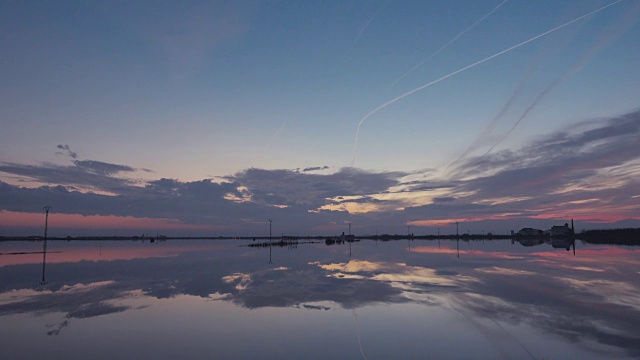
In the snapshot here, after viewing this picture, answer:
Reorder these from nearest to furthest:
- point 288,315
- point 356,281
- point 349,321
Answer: point 349,321
point 288,315
point 356,281

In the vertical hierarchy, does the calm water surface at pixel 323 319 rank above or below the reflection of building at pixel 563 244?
above

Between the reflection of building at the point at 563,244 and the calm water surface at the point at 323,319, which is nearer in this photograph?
the calm water surface at the point at 323,319

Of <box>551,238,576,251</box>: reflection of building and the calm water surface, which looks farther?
<box>551,238,576,251</box>: reflection of building

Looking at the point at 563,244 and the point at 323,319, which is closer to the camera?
the point at 323,319

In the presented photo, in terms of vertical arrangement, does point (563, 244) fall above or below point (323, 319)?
below

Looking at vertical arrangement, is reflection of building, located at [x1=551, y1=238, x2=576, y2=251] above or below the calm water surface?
below

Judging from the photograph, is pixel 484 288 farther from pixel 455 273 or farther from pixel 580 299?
pixel 455 273

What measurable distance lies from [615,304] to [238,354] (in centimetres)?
2076

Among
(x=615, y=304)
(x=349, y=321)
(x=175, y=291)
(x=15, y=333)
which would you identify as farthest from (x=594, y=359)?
(x=175, y=291)

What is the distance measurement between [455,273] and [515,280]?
6.56m

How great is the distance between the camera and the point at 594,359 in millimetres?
12805

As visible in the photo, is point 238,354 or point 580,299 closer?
point 238,354

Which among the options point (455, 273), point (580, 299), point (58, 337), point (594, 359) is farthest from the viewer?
point (455, 273)

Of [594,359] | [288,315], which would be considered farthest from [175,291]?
[594,359]
